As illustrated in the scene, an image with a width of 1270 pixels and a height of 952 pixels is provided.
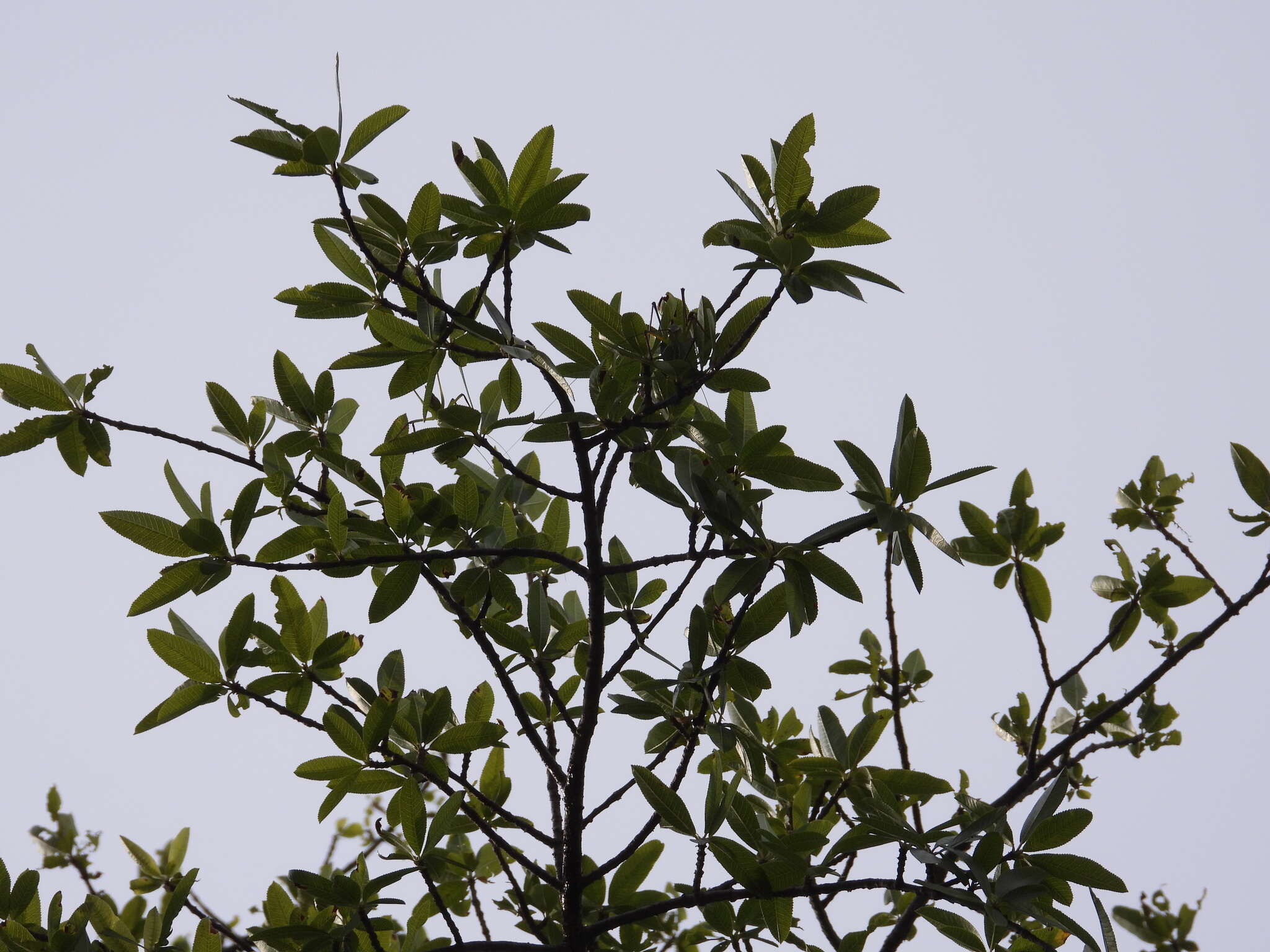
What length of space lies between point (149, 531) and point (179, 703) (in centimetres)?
37

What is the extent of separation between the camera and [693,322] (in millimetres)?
1977

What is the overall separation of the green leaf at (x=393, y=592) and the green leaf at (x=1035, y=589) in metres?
1.41

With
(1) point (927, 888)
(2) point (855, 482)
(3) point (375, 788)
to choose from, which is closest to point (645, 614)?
(2) point (855, 482)

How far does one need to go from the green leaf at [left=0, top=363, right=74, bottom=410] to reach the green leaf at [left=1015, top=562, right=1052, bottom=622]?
87.7 inches

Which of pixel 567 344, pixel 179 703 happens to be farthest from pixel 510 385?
pixel 179 703

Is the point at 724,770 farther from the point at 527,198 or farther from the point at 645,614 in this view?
the point at 527,198

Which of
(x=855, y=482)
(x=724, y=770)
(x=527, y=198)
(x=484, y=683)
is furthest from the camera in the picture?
(x=724, y=770)

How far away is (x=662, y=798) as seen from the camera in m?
2.04

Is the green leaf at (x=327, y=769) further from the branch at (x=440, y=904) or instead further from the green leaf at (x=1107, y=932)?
the green leaf at (x=1107, y=932)

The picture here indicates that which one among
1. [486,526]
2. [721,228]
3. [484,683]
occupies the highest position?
[721,228]

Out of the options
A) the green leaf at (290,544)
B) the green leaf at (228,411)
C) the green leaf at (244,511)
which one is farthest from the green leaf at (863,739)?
the green leaf at (228,411)

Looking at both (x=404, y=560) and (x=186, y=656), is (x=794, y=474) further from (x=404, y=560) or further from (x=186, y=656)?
(x=186, y=656)

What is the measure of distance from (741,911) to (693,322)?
1.33 m

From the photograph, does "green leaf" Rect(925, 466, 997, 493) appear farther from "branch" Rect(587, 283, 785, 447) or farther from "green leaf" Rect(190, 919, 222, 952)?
"green leaf" Rect(190, 919, 222, 952)
